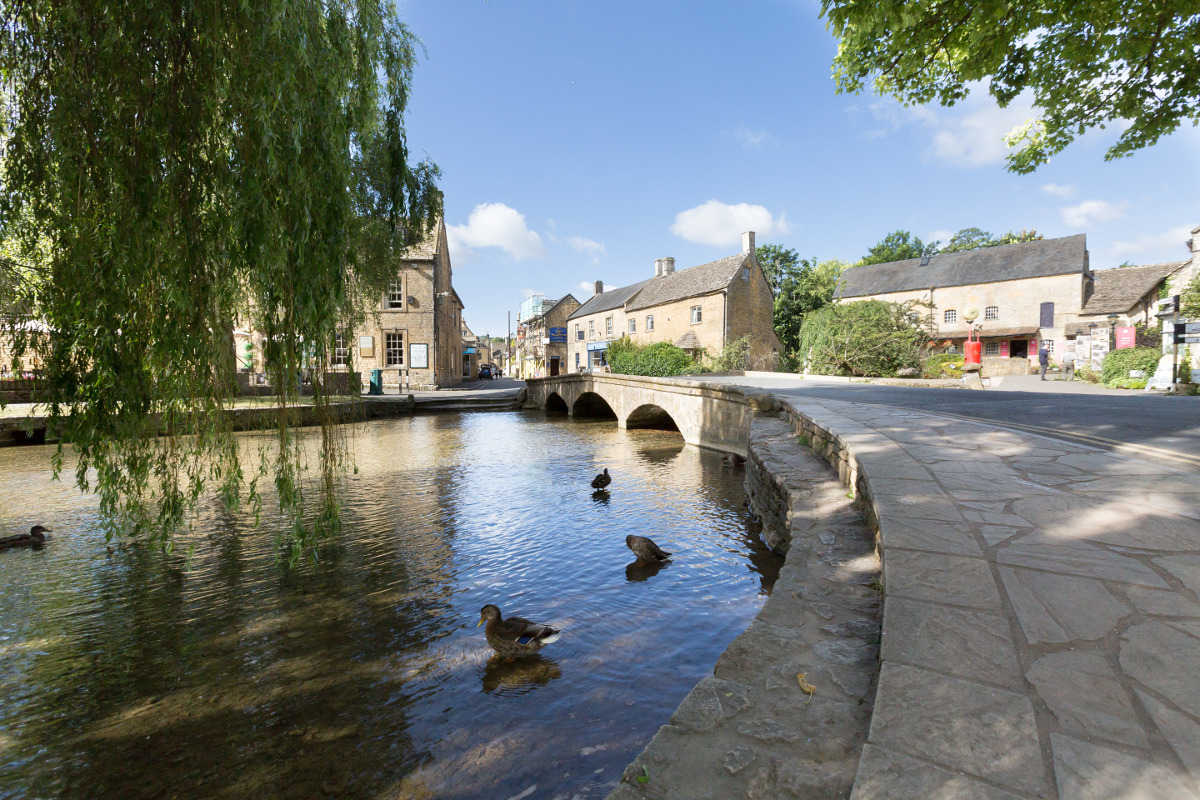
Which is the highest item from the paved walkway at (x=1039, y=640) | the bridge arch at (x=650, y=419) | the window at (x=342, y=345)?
the window at (x=342, y=345)

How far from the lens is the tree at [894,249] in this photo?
5031cm

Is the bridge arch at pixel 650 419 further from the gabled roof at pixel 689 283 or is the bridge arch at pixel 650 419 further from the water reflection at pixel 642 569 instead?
the gabled roof at pixel 689 283

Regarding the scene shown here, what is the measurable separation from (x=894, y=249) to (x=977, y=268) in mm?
17273

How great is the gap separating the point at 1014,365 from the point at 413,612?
34298mm

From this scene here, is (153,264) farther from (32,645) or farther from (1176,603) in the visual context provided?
(1176,603)

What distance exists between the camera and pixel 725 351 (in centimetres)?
2809

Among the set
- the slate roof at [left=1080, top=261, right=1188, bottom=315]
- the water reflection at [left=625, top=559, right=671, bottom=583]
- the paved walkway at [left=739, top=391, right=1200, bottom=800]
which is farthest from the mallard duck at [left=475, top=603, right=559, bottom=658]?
the slate roof at [left=1080, top=261, right=1188, bottom=315]

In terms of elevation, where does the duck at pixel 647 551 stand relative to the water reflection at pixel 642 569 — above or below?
above

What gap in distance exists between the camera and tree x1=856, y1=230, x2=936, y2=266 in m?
50.3

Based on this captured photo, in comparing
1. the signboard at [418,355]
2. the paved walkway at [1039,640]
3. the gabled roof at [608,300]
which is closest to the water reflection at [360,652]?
the paved walkway at [1039,640]

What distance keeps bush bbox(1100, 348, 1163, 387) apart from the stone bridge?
39.1ft

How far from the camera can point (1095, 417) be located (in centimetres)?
708

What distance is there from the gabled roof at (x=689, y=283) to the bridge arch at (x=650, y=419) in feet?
48.3

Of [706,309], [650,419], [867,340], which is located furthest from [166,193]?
[706,309]
